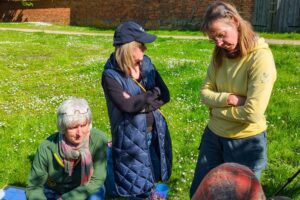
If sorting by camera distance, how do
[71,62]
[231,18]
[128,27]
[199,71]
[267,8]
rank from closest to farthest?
1. [231,18]
2. [128,27]
3. [199,71]
4. [71,62]
5. [267,8]

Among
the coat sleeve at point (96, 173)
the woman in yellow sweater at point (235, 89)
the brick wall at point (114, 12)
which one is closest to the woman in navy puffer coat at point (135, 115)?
the coat sleeve at point (96, 173)

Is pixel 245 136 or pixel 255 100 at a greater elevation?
pixel 255 100

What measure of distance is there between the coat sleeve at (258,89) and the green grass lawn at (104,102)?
6.02ft

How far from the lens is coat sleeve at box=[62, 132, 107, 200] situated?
4.00 meters

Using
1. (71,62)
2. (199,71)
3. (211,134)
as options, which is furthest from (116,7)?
(211,134)

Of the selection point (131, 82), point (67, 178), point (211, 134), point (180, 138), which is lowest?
point (180, 138)

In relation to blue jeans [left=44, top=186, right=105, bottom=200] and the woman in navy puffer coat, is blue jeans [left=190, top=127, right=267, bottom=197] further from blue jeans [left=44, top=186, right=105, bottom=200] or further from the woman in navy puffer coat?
blue jeans [left=44, top=186, right=105, bottom=200]

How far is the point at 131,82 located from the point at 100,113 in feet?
11.9

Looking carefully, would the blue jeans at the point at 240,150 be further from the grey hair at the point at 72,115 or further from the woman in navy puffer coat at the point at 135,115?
the grey hair at the point at 72,115

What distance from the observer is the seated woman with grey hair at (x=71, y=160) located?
12.0 ft

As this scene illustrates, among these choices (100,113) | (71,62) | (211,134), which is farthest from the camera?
(71,62)

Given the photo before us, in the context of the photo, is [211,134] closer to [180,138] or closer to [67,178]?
[67,178]

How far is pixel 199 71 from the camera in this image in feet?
34.0

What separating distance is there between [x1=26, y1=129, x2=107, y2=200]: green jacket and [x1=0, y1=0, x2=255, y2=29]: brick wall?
58.5 feet
